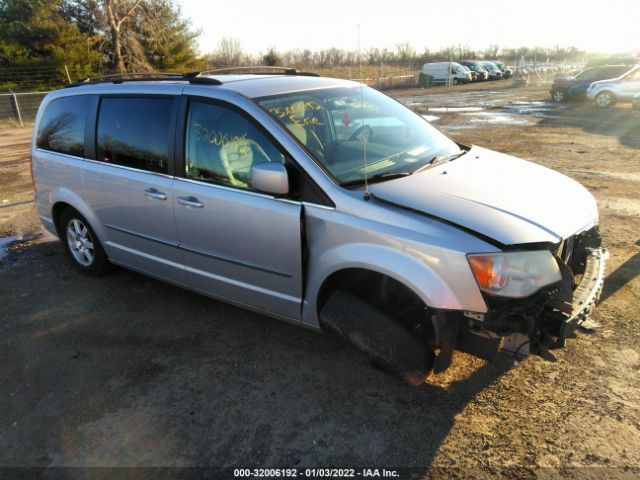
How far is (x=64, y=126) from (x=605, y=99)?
63.8 feet

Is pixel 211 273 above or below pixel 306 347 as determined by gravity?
above

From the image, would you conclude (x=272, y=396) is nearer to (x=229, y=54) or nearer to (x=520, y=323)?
(x=520, y=323)

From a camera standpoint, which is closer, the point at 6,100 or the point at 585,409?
the point at 585,409

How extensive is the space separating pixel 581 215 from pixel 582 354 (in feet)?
3.27

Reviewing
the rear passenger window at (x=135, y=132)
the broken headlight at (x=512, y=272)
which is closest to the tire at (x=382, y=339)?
the broken headlight at (x=512, y=272)

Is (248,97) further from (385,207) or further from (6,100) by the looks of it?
(6,100)

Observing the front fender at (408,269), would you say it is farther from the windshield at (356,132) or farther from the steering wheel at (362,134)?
the steering wheel at (362,134)

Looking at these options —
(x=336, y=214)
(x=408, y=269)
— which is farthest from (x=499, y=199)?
(x=336, y=214)

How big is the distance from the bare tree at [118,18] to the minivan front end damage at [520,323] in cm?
3291

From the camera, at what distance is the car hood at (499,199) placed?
2.58 meters

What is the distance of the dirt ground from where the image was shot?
256 cm

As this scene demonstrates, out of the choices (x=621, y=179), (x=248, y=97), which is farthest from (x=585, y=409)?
(x=621, y=179)

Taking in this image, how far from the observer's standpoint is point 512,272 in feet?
8.14

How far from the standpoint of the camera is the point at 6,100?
21297 mm
